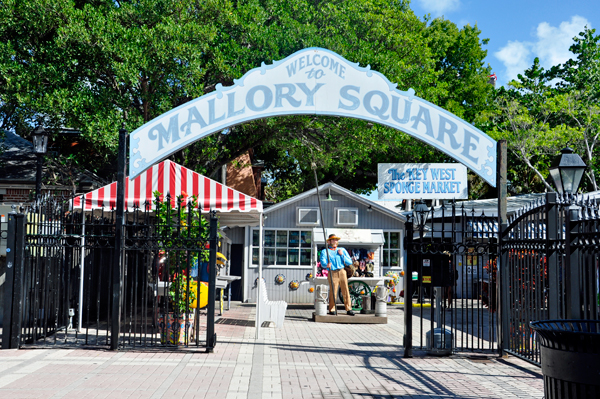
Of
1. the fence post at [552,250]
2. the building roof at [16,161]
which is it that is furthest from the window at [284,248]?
the fence post at [552,250]

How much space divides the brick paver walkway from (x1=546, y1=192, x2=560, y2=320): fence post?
943 millimetres

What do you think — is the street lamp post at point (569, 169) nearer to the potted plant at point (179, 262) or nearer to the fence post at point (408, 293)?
the fence post at point (408, 293)

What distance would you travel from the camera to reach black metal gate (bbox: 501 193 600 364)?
625 centimetres

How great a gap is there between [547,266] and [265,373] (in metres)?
4.11

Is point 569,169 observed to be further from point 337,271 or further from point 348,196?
point 348,196

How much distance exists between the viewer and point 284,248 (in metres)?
20.1

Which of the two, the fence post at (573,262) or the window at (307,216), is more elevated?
the window at (307,216)

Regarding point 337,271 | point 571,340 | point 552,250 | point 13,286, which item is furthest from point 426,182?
point 571,340

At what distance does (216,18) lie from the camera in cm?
1706

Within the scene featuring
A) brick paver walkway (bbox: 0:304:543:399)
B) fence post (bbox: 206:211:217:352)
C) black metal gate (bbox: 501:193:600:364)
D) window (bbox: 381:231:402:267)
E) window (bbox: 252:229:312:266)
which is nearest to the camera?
black metal gate (bbox: 501:193:600:364)

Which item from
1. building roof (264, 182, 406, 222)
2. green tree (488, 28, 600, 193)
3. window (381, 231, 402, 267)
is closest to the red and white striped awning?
building roof (264, 182, 406, 222)

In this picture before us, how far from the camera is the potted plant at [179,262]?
8.78 metres

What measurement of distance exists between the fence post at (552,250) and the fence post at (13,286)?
7617 mm

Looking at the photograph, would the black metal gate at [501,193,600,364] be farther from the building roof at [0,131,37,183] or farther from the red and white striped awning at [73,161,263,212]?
the building roof at [0,131,37,183]
